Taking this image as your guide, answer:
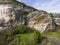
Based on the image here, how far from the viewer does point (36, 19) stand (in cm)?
3797

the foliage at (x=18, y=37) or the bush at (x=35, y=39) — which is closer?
the bush at (x=35, y=39)

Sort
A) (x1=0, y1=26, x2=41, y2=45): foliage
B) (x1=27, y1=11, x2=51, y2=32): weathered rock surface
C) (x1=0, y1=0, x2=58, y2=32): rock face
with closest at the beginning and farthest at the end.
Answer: (x1=0, y1=26, x2=41, y2=45): foliage < (x1=0, y1=0, x2=58, y2=32): rock face < (x1=27, y1=11, x2=51, y2=32): weathered rock surface

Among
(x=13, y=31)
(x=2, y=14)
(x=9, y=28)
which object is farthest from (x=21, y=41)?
(x=2, y=14)

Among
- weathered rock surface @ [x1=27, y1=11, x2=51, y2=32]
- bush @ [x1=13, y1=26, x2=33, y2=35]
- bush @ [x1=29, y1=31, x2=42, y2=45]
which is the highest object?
weathered rock surface @ [x1=27, y1=11, x2=51, y2=32]

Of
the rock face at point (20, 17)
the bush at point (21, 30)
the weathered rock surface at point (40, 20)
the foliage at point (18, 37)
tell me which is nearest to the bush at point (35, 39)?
the foliage at point (18, 37)

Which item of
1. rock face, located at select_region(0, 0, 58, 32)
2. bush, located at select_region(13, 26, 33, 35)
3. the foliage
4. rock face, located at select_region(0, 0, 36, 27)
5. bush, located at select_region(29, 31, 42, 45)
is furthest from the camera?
rock face, located at select_region(0, 0, 58, 32)

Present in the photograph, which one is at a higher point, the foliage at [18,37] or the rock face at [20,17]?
the rock face at [20,17]

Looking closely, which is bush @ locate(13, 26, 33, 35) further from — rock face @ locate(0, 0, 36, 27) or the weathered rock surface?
the weathered rock surface

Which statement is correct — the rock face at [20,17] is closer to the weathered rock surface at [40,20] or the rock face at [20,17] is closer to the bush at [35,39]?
the weathered rock surface at [40,20]

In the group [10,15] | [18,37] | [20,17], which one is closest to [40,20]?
[20,17]

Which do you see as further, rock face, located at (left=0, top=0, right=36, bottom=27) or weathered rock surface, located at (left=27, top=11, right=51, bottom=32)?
weathered rock surface, located at (left=27, top=11, right=51, bottom=32)

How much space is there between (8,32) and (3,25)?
301 centimetres

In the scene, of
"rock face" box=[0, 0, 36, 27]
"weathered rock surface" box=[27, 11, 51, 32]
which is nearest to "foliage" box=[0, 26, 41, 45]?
"rock face" box=[0, 0, 36, 27]

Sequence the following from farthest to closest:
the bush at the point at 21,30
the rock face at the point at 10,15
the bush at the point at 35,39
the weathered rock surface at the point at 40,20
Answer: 1. the weathered rock surface at the point at 40,20
2. the rock face at the point at 10,15
3. the bush at the point at 21,30
4. the bush at the point at 35,39
